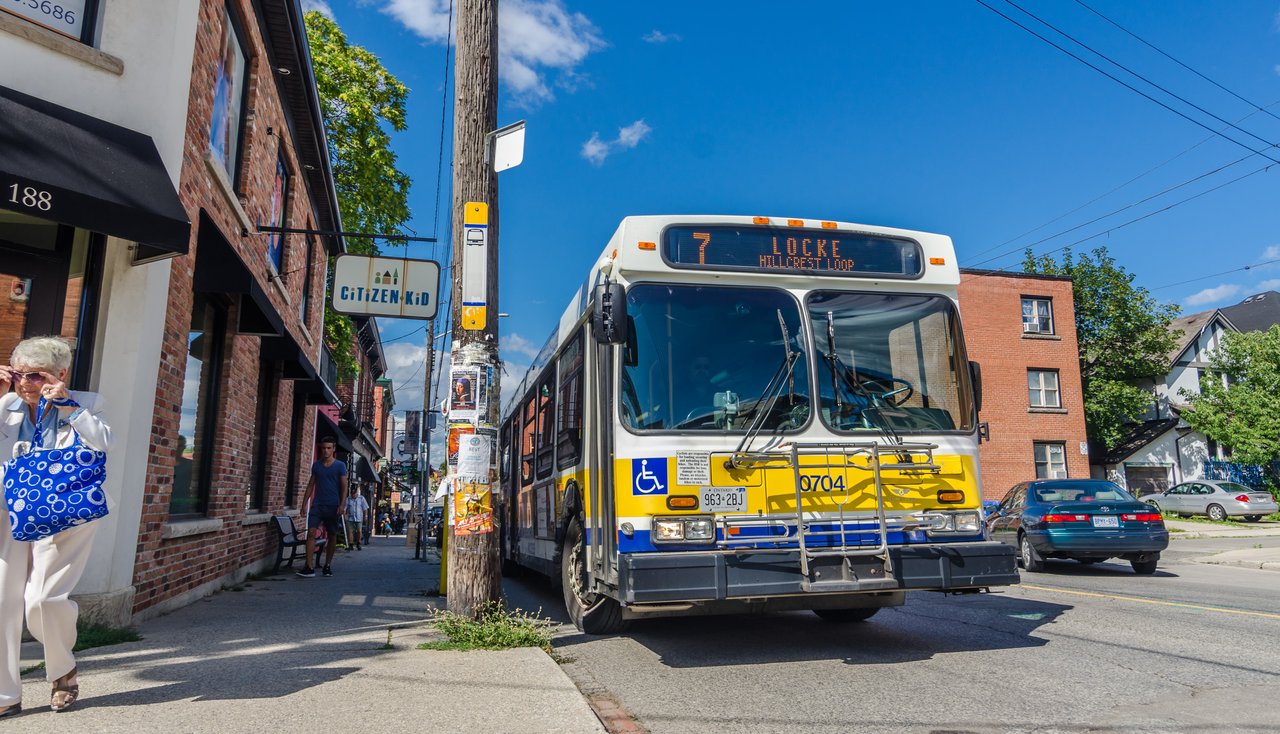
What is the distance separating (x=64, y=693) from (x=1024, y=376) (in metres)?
32.1

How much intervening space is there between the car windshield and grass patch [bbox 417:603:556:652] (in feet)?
32.2

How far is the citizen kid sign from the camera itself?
340 inches

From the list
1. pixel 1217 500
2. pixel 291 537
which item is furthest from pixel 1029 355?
pixel 291 537

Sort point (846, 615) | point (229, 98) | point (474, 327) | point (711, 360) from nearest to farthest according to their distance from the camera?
point (711, 360)
point (474, 327)
point (846, 615)
point (229, 98)

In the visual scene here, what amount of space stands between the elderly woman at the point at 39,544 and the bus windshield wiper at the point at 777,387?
12.3 feet

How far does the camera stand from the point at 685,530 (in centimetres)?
540

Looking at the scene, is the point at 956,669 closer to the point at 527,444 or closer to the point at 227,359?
the point at 527,444

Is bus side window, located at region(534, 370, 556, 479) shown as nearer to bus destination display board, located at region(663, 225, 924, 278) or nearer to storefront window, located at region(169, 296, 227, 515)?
bus destination display board, located at region(663, 225, 924, 278)

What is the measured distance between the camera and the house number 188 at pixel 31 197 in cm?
501

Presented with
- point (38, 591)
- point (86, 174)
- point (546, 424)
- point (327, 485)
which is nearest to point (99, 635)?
point (38, 591)

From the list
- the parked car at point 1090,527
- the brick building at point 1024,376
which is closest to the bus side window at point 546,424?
the parked car at point 1090,527

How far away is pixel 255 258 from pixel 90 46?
172 inches

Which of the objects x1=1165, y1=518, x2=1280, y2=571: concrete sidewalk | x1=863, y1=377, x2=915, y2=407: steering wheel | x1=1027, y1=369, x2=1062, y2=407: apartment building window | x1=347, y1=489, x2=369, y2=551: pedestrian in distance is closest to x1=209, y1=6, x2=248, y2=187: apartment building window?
x1=863, y1=377, x2=915, y2=407: steering wheel

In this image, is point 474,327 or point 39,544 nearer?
point 39,544
